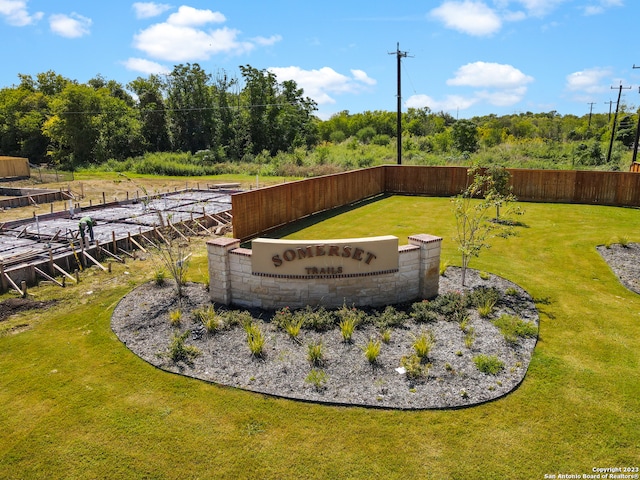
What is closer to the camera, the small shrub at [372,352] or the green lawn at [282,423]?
the green lawn at [282,423]

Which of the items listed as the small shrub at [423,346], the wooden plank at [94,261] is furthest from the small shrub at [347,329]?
the wooden plank at [94,261]

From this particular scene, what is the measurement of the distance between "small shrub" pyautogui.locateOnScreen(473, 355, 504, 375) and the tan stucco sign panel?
11.3ft

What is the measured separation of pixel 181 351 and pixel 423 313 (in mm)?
5774

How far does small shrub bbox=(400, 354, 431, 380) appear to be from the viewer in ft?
28.6

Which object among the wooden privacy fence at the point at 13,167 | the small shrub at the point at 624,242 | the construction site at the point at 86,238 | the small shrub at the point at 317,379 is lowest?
the small shrub at the point at 317,379

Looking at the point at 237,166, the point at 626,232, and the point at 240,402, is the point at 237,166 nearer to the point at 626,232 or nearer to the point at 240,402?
the point at 626,232

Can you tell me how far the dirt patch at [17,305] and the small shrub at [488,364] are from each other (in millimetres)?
11454

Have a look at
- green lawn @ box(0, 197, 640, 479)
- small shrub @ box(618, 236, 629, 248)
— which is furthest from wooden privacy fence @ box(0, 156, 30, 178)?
small shrub @ box(618, 236, 629, 248)

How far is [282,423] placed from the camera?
298 inches

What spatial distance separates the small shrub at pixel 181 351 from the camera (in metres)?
9.49

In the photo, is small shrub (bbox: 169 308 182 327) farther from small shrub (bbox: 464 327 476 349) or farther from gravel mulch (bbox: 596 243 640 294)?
gravel mulch (bbox: 596 243 640 294)

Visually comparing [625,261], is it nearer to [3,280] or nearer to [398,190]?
[398,190]

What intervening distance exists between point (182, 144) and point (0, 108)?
108 feet

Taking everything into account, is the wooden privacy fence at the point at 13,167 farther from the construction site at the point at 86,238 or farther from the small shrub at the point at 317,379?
the small shrub at the point at 317,379
